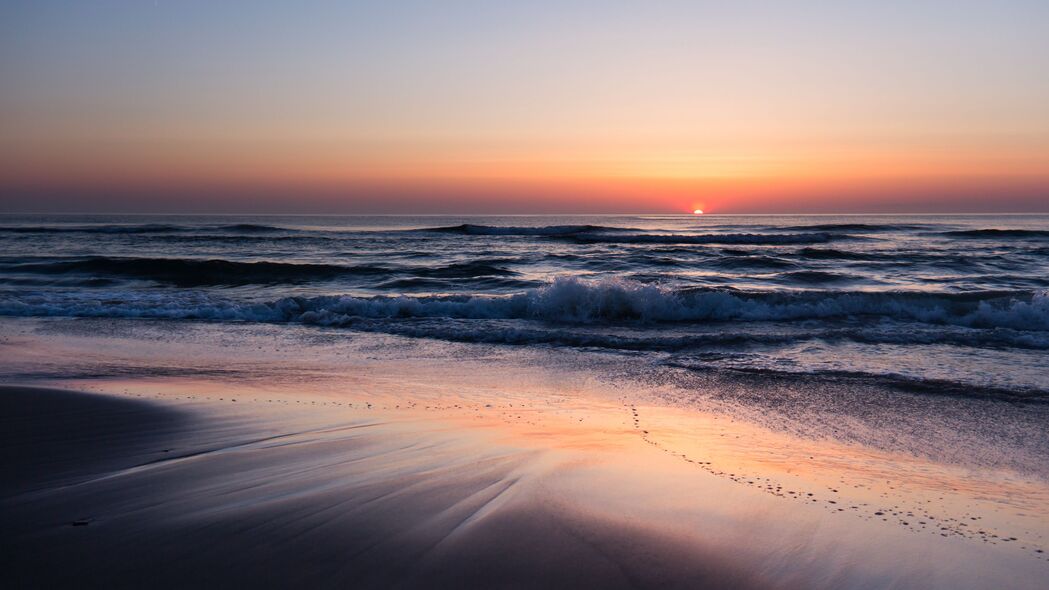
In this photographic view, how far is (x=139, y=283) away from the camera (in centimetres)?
1734

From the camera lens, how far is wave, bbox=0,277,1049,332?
1153cm

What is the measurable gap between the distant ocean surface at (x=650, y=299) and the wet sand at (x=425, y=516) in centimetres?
398

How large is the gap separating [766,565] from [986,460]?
267 cm

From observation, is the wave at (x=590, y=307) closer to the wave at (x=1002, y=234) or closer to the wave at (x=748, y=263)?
the wave at (x=748, y=263)

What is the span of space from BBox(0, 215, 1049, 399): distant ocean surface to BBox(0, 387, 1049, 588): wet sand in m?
3.98

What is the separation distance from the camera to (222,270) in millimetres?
19906

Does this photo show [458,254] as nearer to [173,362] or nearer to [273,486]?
[173,362]

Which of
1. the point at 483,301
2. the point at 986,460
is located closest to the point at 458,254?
the point at 483,301

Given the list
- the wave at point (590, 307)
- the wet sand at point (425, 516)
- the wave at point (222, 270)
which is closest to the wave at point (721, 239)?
the wave at point (222, 270)

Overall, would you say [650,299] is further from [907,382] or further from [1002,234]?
[1002,234]

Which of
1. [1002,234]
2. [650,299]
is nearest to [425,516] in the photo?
[650,299]

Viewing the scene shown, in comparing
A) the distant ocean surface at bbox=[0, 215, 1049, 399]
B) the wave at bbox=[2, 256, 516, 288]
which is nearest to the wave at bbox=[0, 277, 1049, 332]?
the distant ocean surface at bbox=[0, 215, 1049, 399]

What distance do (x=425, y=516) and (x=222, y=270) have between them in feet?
62.6

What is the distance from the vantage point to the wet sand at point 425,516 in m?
2.52
